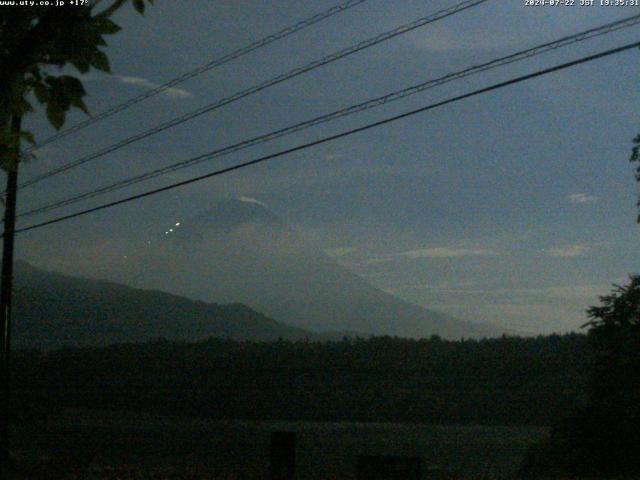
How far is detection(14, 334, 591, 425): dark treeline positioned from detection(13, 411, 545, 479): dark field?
19.7 feet

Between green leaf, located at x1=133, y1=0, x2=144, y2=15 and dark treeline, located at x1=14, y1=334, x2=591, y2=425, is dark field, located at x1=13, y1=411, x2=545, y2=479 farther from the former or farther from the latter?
green leaf, located at x1=133, y1=0, x2=144, y2=15

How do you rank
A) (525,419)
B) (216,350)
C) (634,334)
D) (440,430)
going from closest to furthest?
(634,334) < (440,430) < (525,419) < (216,350)

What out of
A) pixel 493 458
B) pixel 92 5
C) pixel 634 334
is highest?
pixel 92 5

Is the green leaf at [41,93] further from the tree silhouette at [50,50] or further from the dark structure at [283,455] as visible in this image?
the dark structure at [283,455]

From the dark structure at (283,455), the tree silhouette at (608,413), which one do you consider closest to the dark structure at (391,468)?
the dark structure at (283,455)

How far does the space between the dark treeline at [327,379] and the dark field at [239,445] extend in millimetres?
5997

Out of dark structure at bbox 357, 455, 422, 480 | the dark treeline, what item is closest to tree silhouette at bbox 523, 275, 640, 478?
dark structure at bbox 357, 455, 422, 480

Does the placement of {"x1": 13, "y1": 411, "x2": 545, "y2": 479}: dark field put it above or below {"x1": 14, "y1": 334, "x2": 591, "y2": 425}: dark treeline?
below

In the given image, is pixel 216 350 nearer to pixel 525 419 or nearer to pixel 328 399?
pixel 328 399

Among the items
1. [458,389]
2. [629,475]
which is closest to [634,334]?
[629,475]

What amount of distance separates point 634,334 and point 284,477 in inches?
502

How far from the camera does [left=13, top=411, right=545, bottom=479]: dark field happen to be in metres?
28.4

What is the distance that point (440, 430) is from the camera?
5466cm

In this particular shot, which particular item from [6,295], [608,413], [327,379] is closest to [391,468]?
[608,413]
